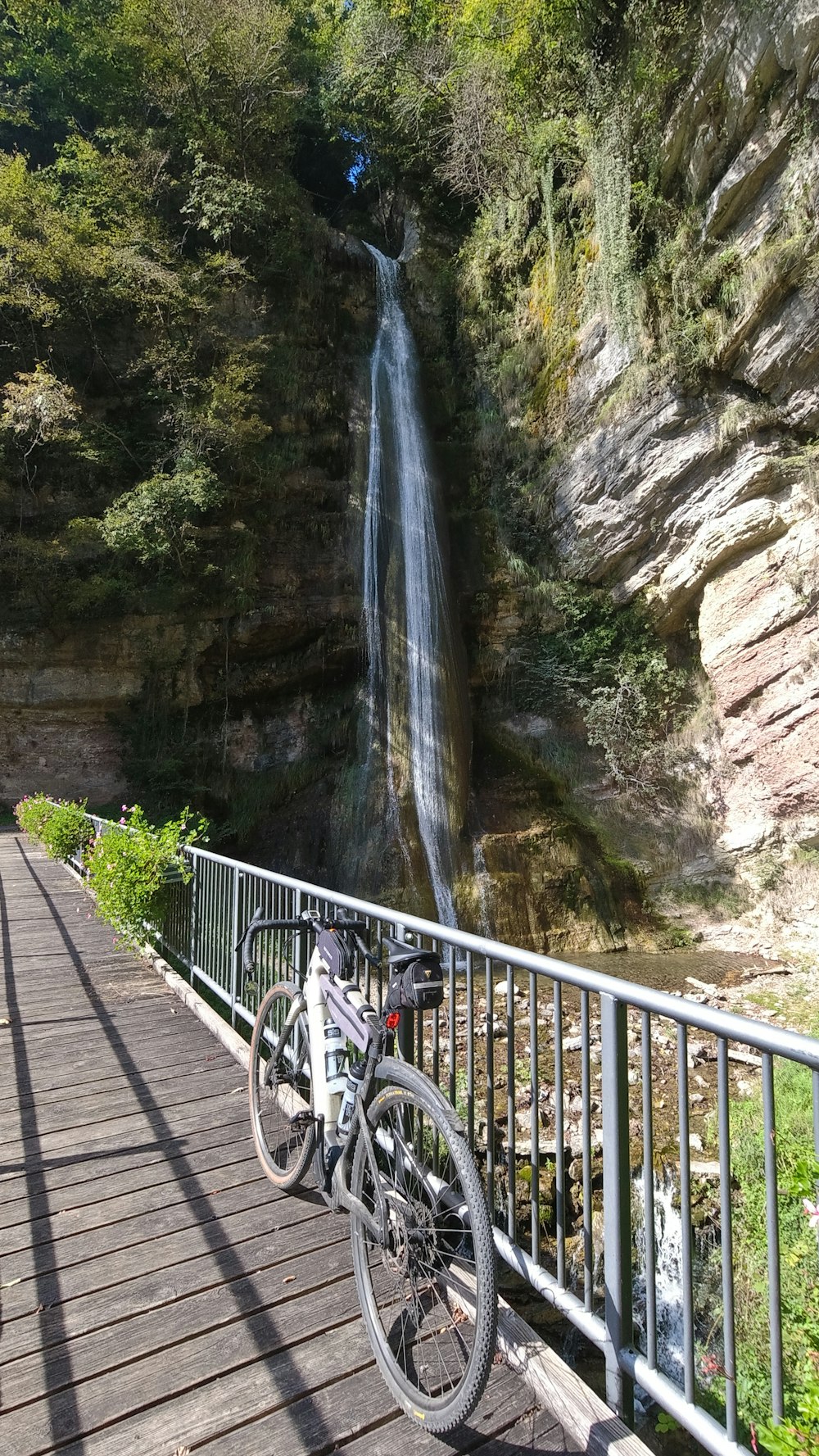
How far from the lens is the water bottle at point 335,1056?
2.56 metres

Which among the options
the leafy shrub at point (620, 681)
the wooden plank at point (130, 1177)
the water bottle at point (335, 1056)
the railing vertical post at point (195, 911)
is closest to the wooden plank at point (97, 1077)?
the wooden plank at point (130, 1177)

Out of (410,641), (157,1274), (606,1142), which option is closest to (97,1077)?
(157,1274)

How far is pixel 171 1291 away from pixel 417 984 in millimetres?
1444

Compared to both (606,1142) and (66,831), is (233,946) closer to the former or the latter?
(606,1142)

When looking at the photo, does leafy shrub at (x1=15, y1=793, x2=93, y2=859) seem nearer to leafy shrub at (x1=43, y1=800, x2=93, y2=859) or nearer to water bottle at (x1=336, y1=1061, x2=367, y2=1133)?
leafy shrub at (x1=43, y1=800, x2=93, y2=859)

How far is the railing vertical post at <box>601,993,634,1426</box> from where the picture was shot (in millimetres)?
1762

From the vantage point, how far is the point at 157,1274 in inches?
97.6

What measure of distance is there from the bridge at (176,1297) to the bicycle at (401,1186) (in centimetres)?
14

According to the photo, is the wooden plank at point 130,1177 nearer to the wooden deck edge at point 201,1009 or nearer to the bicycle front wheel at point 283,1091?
the bicycle front wheel at point 283,1091

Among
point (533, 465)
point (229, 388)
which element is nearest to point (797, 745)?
point (533, 465)

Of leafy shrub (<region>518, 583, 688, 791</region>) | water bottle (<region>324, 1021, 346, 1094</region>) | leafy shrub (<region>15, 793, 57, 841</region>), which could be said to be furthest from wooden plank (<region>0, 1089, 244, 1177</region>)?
leafy shrub (<region>518, 583, 688, 791</region>)

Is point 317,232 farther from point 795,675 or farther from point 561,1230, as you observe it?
point 561,1230

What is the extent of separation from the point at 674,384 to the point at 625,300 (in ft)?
5.53

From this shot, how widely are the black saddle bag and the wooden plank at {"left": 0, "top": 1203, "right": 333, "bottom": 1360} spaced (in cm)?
125
